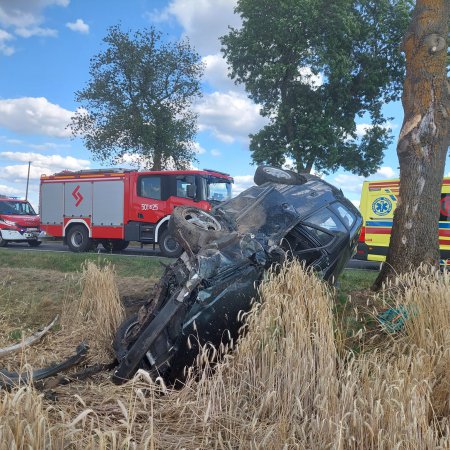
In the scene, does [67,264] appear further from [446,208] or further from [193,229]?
[446,208]

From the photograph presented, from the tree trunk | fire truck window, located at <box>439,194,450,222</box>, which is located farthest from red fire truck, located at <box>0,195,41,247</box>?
the tree trunk

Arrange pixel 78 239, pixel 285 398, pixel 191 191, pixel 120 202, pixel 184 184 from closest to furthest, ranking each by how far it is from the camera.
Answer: pixel 285 398, pixel 191 191, pixel 184 184, pixel 120 202, pixel 78 239

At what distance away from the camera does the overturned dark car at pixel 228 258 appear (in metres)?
3.45

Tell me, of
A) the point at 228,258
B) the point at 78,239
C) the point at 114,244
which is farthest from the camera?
the point at 78,239

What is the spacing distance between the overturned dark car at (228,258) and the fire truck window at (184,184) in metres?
8.75

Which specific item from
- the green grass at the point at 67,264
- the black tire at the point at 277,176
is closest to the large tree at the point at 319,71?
the green grass at the point at 67,264

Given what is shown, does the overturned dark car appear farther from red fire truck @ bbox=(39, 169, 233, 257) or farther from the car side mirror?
the car side mirror

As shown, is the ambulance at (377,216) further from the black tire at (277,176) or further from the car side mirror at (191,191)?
the black tire at (277,176)

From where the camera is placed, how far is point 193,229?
395cm

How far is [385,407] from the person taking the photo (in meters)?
2.43

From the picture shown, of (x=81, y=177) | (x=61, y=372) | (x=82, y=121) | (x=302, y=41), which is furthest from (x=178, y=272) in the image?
(x=82, y=121)

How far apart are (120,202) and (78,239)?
239 centimetres

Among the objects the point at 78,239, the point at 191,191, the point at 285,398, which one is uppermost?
the point at 191,191

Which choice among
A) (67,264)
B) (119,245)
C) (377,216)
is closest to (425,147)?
(67,264)
